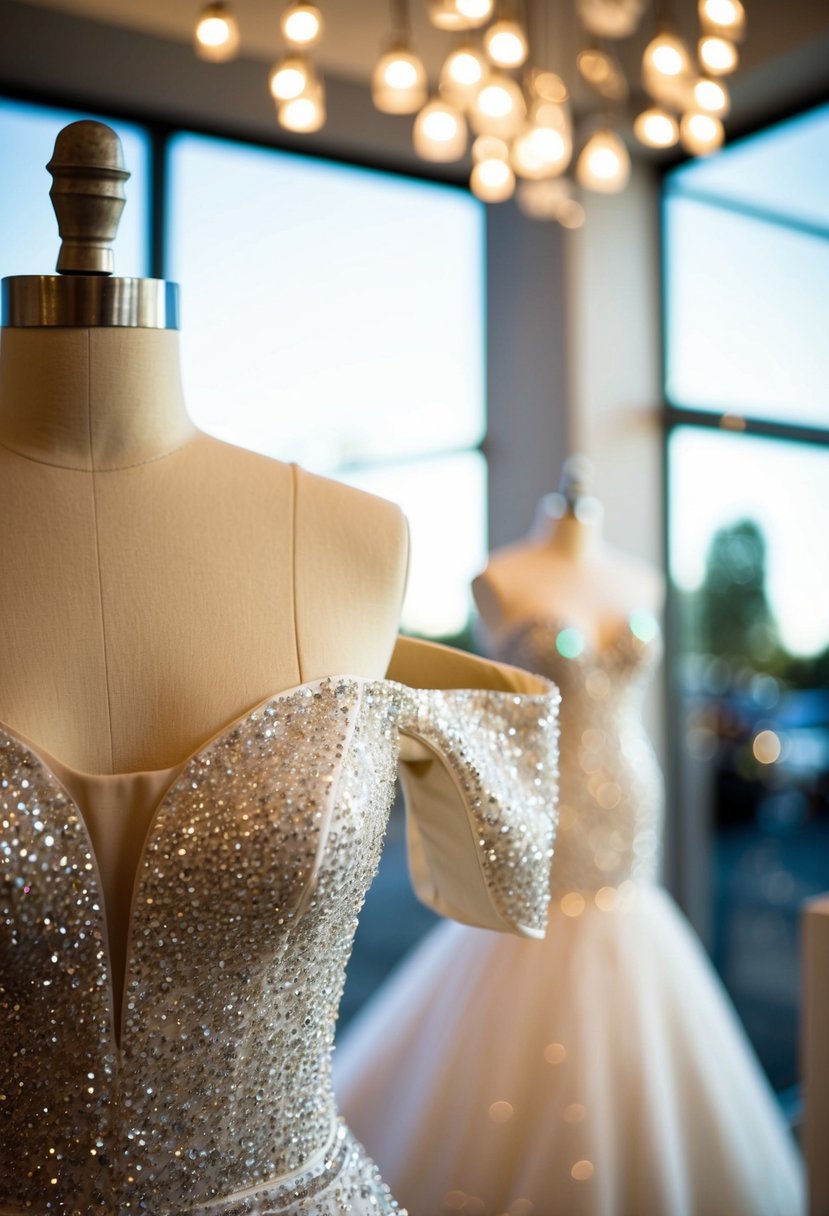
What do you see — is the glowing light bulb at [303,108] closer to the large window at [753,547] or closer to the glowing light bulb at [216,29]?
the glowing light bulb at [216,29]

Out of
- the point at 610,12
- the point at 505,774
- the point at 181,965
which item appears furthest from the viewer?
the point at 610,12

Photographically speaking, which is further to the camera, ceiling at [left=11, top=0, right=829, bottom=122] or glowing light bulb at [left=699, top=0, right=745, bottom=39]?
ceiling at [left=11, top=0, right=829, bottom=122]

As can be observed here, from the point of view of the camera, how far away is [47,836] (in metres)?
1.01

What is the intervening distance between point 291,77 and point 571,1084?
224 cm

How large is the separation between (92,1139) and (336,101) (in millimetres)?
3980

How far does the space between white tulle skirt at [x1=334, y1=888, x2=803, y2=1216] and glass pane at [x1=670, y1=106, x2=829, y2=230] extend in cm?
276

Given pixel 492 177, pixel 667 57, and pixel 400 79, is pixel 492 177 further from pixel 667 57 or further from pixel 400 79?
pixel 667 57

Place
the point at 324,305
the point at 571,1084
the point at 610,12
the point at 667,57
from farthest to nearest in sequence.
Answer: the point at 324,305 → the point at 571,1084 → the point at 610,12 → the point at 667,57

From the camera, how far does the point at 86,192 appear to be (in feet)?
3.60

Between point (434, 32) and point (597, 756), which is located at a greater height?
point (434, 32)

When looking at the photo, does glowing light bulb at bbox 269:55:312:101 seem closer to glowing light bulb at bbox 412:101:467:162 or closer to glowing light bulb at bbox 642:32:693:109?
glowing light bulb at bbox 412:101:467:162

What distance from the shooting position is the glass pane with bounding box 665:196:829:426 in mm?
4465

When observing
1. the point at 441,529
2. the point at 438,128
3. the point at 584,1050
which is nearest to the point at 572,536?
the point at 438,128

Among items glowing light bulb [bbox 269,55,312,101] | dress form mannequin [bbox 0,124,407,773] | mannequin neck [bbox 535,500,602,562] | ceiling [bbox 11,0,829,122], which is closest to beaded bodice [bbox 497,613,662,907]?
mannequin neck [bbox 535,500,602,562]
